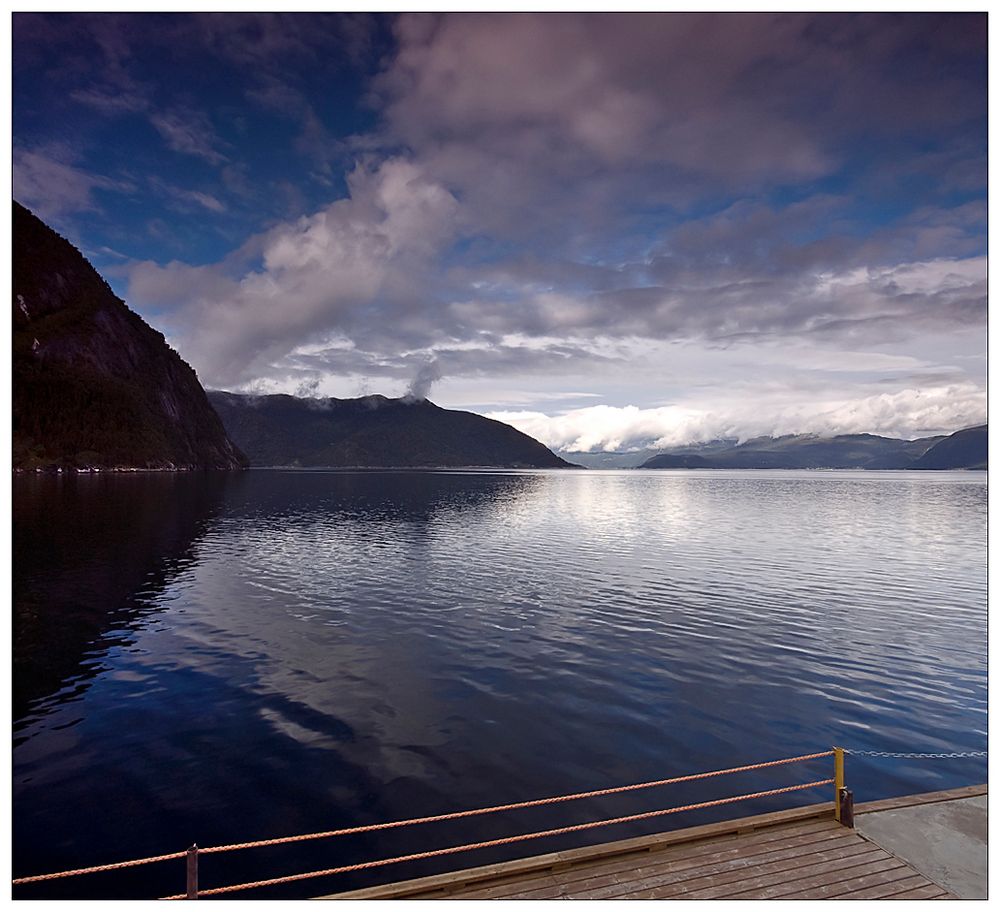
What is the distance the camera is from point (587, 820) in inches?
678

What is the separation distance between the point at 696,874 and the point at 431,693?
16478 millimetres

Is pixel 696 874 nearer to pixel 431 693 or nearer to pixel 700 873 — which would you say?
pixel 700 873

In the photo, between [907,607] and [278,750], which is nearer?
[278,750]

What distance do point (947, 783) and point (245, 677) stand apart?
97.2 ft

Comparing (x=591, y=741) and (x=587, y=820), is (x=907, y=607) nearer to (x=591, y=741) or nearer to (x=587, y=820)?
(x=591, y=741)

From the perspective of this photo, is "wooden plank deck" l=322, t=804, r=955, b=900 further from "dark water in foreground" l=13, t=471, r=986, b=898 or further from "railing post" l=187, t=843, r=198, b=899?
"dark water in foreground" l=13, t=471, r=986, b=898

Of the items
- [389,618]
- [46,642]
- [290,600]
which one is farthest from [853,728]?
[46,642]

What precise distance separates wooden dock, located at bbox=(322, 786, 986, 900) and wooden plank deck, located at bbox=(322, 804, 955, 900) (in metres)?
0.02

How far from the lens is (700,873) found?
11.9m

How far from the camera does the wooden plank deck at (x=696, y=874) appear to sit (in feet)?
37.4

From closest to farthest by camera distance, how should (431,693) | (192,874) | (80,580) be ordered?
(192,874) → (431,693) → (80,580)

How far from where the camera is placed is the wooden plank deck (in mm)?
11398

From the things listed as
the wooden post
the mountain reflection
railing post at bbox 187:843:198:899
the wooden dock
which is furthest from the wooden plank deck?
the mountain reflection

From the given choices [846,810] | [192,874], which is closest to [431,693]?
[192,874]
